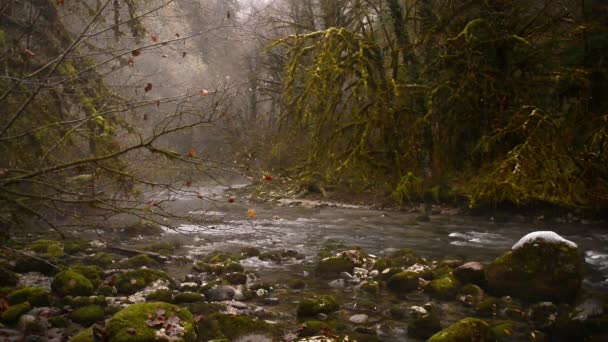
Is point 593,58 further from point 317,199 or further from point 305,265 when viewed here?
point 317,199

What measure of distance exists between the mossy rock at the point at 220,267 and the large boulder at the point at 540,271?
450 centimetres

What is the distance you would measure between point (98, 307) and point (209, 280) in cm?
255

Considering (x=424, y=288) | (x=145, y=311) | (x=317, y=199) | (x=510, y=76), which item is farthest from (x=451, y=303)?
(x=317, y=199)

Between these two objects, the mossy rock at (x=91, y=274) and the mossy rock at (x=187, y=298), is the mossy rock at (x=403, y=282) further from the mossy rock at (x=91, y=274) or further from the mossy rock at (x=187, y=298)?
the mossy rock at (x=91, y=274)

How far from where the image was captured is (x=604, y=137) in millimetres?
3818

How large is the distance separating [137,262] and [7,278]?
101 inches

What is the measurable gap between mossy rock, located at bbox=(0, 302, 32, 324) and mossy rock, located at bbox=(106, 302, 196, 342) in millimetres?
1556

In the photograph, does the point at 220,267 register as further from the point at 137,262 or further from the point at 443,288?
the point at 443,288

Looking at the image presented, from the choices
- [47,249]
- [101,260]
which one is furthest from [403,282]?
[47,249]

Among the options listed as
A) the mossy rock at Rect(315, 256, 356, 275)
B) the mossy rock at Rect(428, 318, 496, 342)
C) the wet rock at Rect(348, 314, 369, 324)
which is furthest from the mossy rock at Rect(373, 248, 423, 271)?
the mossy rock at Rect(428, 318, 496, 342)

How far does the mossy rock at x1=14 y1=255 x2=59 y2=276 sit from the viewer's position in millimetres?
7941

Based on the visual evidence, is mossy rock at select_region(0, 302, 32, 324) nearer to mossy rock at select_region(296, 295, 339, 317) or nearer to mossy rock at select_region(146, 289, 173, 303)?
mossy rock at select_region(146, 289, 173, 303)

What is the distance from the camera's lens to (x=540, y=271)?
23.3ft

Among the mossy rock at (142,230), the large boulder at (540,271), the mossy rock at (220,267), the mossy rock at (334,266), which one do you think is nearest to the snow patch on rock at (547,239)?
the large boulder at (540,271)
